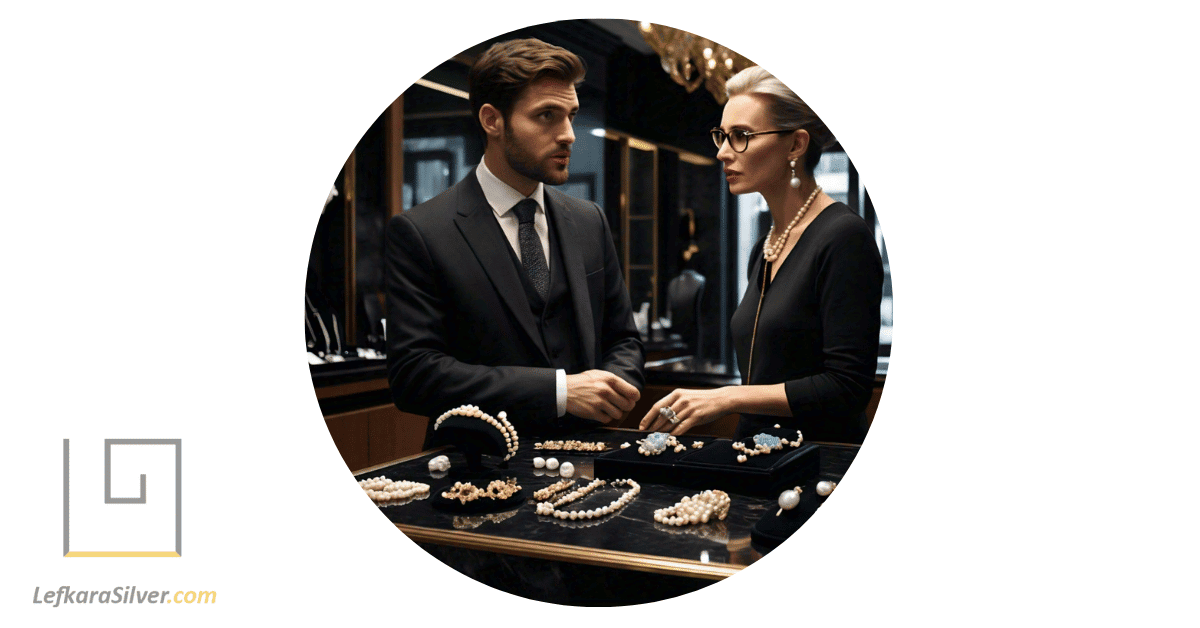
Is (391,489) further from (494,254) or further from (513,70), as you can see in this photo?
(513,70)

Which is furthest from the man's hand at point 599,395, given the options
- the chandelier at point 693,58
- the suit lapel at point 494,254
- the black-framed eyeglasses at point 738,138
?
the chandelier at point 693,58

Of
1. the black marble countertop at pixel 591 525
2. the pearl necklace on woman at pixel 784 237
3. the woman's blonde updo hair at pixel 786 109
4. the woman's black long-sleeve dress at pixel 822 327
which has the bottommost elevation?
the black marble countertop at pixel 591 525

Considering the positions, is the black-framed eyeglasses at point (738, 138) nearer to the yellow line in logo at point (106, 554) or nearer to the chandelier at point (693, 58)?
the chandelier at point (693, 58)

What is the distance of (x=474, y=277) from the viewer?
2369 millimetres

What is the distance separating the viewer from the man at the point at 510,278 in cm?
237

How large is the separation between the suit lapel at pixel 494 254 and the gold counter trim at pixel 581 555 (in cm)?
52

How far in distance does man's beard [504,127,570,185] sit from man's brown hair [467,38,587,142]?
0.07 meters

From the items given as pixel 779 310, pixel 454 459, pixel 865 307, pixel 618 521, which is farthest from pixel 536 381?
pixel 865 307

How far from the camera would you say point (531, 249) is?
2.41 metres

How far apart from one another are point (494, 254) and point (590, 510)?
71cm

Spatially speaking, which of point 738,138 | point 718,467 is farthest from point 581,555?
point 738,138

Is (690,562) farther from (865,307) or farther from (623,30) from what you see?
(623,30)

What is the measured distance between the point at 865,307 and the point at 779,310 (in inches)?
8.3

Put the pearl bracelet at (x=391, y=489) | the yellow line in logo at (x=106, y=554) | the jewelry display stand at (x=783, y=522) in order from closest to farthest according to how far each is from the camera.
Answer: the jewelry display stand at (x=783, y=522), the pearl bracelet at (x=391, y=489), the yellow line in logo at (x=106, y=554)
